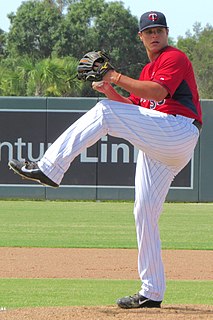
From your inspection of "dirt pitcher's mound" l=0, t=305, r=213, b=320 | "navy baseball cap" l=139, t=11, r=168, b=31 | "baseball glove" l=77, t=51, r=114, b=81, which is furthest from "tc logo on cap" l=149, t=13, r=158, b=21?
"dirt pitcher's mound" l=0, t=305, r=213, b=320

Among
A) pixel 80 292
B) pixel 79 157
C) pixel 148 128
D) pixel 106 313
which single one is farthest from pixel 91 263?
pixel 79 157

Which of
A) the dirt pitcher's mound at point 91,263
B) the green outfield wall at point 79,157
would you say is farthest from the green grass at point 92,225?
the dirt pitcher's mound at point 91,263

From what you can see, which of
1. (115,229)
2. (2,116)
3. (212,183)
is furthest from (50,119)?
(115,229)

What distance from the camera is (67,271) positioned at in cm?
961

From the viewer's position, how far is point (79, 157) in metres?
19.2

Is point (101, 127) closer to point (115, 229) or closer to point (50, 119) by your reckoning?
point (115, 229)

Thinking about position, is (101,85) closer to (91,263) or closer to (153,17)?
(153,17)

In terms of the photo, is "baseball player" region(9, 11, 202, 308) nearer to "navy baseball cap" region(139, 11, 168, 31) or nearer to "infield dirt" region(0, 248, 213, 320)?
"navy baseball cap" region(139, 11, 168, 31)

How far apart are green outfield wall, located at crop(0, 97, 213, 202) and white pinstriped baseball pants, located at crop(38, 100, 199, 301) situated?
41.9ft

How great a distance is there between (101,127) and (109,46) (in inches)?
1839

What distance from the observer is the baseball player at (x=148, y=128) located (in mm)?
5684

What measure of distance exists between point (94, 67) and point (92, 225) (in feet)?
Result: 29.6

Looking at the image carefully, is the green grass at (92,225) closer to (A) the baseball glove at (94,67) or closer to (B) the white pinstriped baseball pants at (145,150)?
(B) the white pinstriped baseball pants at (145,150)

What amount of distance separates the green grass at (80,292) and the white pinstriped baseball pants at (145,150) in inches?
44.1
